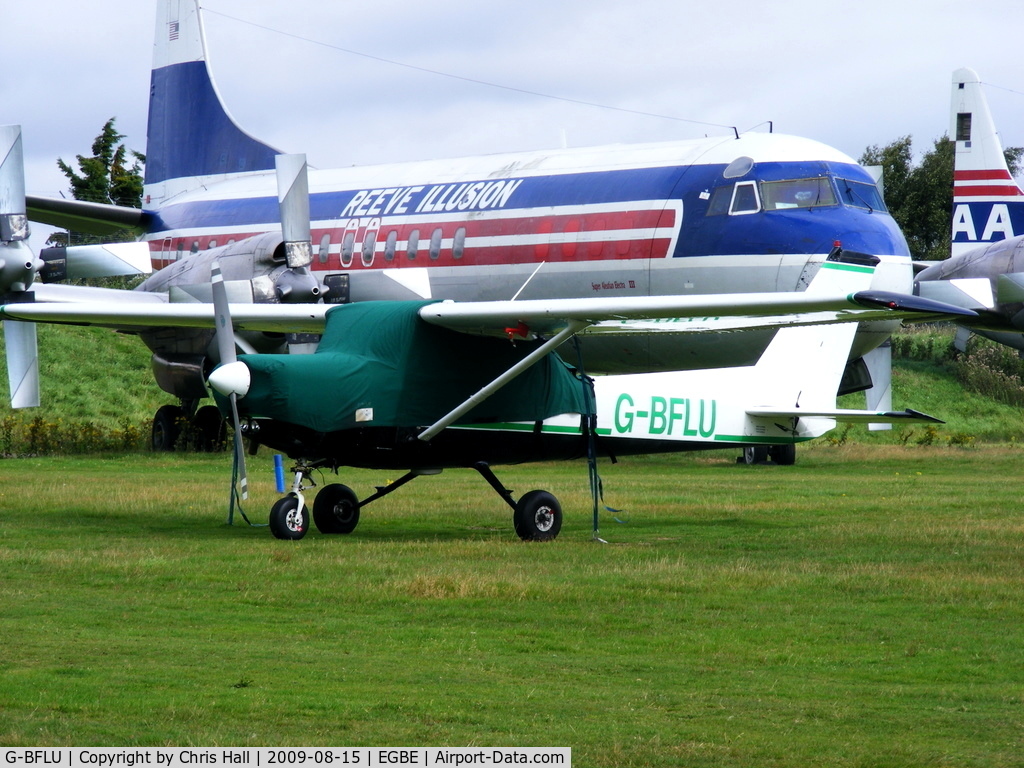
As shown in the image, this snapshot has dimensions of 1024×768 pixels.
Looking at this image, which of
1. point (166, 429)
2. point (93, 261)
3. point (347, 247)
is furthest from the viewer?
point (166, 429)

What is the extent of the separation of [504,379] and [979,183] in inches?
731

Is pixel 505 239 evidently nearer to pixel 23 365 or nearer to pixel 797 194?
pixel 797 194

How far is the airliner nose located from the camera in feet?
40.2

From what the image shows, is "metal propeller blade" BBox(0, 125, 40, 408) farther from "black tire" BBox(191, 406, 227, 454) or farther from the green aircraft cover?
the green aircraft cover

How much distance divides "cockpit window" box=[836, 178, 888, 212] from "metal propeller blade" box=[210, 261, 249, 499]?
9.69 m

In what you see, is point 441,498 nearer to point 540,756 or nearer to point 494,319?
point 494,319

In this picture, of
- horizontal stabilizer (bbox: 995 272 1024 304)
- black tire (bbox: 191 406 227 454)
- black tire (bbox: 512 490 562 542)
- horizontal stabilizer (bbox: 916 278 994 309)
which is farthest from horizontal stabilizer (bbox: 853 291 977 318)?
black tire (bbox: 191 406 227 454)

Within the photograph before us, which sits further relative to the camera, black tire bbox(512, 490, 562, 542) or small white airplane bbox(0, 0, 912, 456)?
small white airplane bbox(0, 0, 912, 456)

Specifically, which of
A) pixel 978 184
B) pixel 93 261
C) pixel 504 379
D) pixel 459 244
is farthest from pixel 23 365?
pixel 978 184

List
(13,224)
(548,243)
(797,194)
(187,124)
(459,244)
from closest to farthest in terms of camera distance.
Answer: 1. (797,194)
2. (13,224)
3. (548,243)
4. (459,244)
5. (187,124)

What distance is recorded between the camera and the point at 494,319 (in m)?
13.2

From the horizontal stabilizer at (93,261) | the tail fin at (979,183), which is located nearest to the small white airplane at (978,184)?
the tail fin at (979,183)

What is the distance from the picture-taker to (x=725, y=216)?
19.3m
